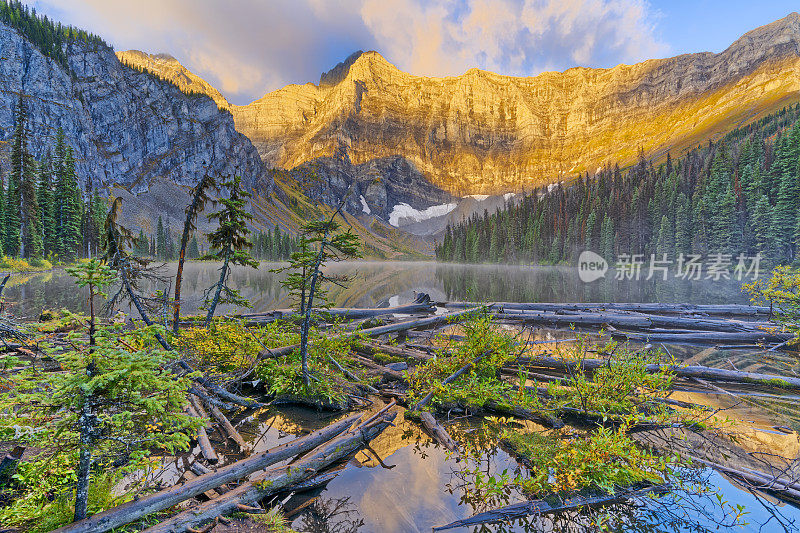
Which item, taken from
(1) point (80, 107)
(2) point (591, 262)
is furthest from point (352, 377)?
(1) point (80, 107)

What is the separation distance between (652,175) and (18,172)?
152 meters

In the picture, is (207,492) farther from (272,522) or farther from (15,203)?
(15,203)

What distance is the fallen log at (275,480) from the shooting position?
4398 millimetres

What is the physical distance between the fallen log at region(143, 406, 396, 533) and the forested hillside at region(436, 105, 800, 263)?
254 ft

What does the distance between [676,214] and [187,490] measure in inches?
4038

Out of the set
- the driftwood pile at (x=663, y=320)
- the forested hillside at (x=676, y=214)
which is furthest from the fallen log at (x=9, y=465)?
the forested hillside at (x=676, y=214)

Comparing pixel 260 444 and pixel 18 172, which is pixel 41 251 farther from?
pixel 260 444

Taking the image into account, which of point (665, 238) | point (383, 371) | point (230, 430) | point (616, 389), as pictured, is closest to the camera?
point (230, 430)

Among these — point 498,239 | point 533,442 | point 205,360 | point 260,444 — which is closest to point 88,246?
point 205,360

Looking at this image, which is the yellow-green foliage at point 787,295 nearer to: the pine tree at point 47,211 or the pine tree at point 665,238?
the pine tree at point 665,238

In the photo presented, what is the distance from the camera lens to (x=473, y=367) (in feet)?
32.5

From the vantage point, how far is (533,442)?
7160 millimetres

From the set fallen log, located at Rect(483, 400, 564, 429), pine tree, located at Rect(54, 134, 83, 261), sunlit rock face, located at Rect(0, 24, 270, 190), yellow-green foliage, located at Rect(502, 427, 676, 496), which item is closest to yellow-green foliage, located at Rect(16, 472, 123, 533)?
yellow-green foliage, located at Rect(502, 427, 676, 496)

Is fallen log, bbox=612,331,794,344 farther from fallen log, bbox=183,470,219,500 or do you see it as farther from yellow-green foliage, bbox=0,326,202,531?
yellow-green foliage, bbox=0,326,202,531
